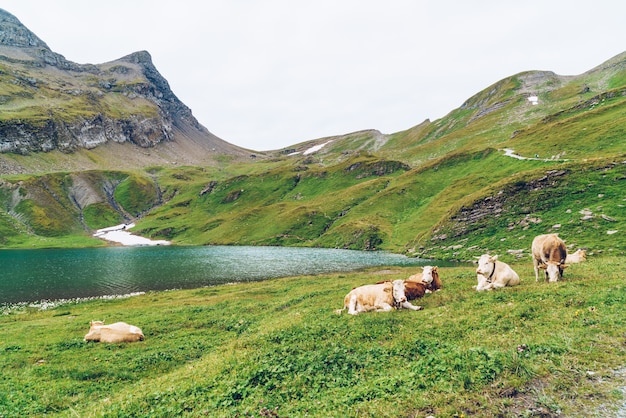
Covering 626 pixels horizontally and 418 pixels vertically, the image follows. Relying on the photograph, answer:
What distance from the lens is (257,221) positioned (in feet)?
521

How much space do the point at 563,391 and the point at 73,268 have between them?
99.3m

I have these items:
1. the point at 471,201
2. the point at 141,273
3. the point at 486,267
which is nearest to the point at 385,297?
the point at 486,267

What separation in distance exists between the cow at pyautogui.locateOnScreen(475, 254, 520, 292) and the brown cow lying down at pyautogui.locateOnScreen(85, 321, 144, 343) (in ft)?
77.6

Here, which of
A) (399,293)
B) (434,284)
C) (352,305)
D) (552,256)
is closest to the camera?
(399,293)

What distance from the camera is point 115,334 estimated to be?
23.0 meters

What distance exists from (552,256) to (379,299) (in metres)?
11.3

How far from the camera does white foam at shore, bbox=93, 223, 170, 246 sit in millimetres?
164375

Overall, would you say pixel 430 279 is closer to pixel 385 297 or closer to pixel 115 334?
pixel 385 297

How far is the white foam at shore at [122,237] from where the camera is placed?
164m

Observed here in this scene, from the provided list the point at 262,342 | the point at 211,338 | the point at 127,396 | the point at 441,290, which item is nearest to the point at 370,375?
the point at 262,342

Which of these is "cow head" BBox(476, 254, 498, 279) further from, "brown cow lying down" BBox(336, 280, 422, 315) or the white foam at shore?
the white foam at shore

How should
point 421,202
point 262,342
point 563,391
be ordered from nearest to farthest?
point 563,391
point 262,342
point 421,202

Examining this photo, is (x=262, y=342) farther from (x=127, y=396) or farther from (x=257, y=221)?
(x=257, y=221)

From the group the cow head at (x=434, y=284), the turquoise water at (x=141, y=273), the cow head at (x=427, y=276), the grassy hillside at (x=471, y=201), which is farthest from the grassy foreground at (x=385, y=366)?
the turquoise water at (x=141, y=273)
